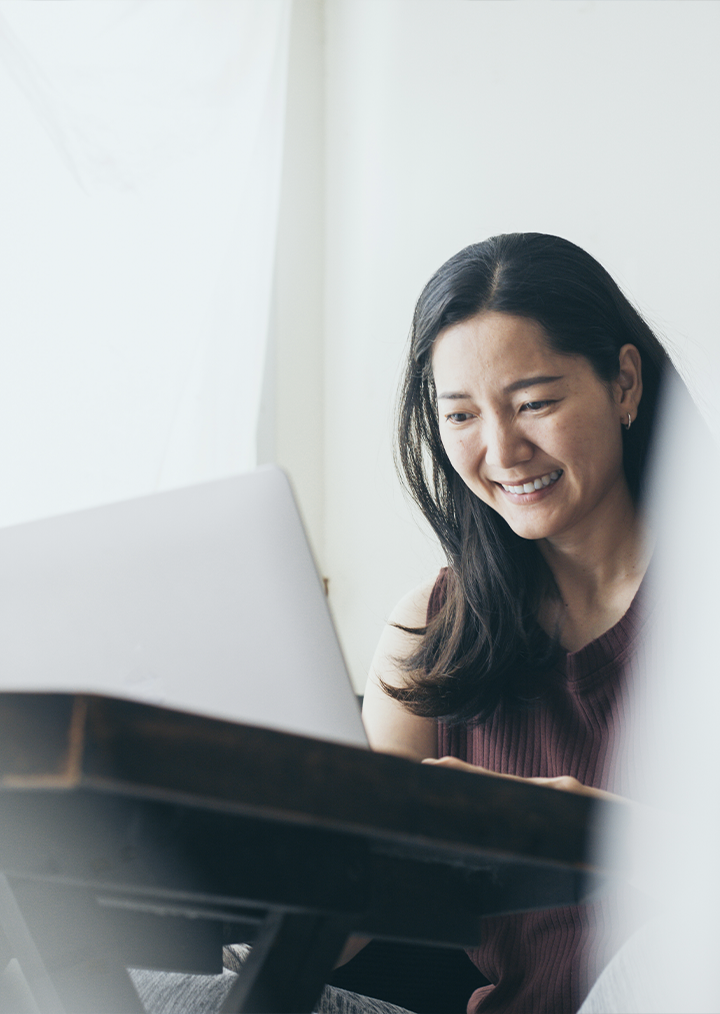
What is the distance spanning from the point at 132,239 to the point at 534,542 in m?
1.13

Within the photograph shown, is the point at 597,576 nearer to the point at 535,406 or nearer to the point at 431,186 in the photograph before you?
the point at 535,406

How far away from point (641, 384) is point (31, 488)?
3.86ft

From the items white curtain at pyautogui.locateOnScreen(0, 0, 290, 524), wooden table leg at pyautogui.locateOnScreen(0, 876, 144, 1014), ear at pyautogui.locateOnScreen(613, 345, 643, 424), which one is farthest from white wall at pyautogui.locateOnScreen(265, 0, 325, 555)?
wooden table leg at pyautogui.locateOnScreen(0, 876, 144, 1014)

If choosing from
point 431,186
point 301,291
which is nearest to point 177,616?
point 431,186

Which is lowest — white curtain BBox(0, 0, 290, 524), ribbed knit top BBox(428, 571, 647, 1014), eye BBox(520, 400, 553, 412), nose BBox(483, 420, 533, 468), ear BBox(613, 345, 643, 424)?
ribbed knit top BBox(428, 571, 647, 1014)

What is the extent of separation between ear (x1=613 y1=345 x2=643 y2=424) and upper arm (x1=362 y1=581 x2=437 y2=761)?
404 millimetres

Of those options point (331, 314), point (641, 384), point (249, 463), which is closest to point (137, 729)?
point (641, 384)

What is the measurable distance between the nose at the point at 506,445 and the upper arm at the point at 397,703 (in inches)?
12.7

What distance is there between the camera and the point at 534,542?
122cm

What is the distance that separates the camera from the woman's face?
1.03 m

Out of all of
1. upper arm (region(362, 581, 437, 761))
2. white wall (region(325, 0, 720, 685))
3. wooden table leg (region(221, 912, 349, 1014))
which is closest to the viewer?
wooden table leg (region(221, 912, 349, 1014))

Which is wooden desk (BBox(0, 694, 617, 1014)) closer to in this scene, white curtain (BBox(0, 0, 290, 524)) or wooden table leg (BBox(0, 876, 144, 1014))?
wooden table leg (BBox(0, 876, 144, 1014))

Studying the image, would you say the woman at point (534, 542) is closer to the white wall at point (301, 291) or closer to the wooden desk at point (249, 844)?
the wooden desk at point (249, 844)

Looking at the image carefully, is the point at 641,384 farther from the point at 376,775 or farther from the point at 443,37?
the point at 443,37
